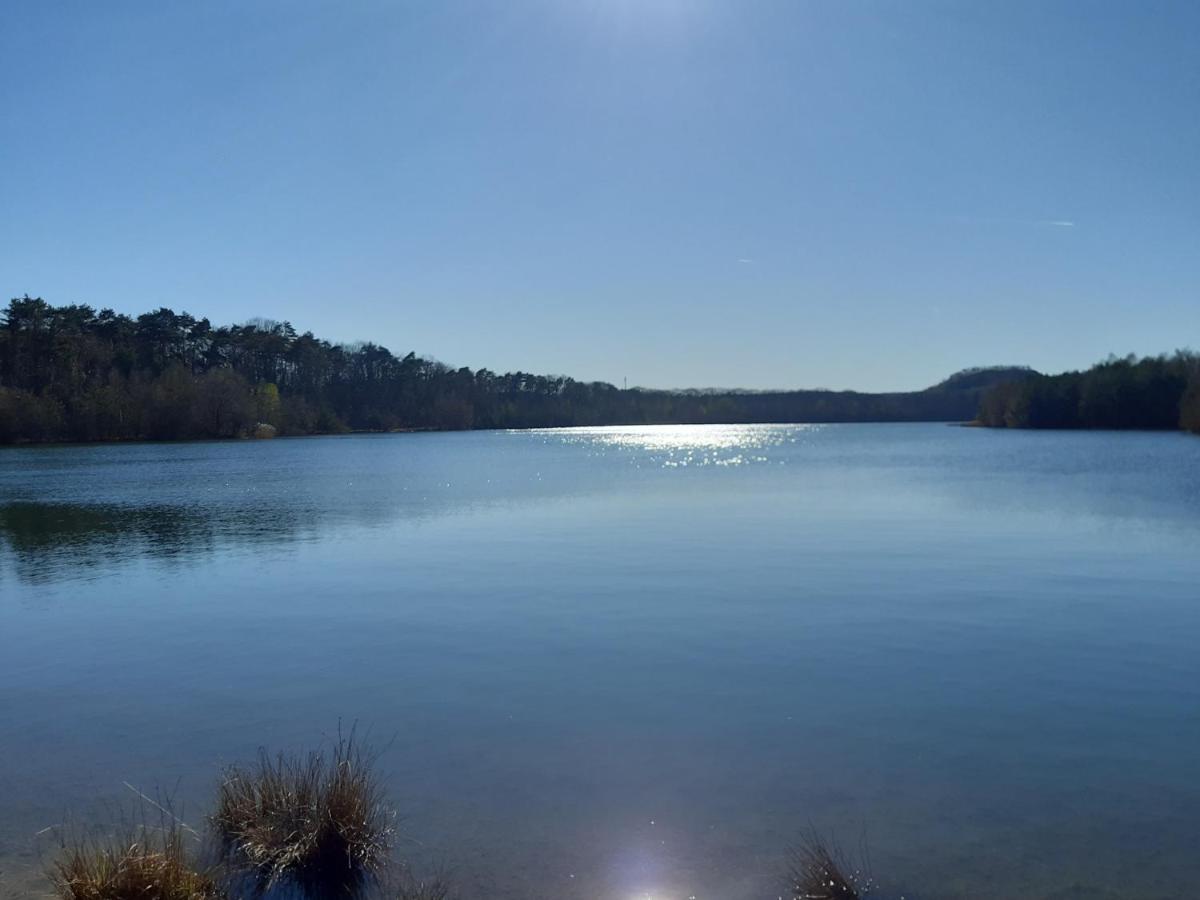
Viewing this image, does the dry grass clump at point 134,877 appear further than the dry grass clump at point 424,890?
No

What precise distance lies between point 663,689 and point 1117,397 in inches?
3997

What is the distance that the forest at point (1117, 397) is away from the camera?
90.8 m

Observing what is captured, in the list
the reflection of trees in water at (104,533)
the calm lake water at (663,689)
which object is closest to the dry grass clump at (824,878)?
the calm lake water at (663,689)

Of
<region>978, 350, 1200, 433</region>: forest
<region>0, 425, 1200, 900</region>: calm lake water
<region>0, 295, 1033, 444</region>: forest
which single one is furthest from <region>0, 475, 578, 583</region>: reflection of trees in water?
<region>978, 350, 1200, 433</region>: forest

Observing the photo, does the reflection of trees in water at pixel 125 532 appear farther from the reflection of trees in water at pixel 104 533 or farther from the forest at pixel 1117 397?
the forest at pixel 1117 397

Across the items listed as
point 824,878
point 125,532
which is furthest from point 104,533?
point 824,878

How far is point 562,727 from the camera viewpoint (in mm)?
9117

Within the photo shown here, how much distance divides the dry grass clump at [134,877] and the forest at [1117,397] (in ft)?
294

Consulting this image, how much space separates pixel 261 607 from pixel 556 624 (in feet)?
18.7

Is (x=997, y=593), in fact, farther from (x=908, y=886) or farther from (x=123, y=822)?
(x=123, y=822)

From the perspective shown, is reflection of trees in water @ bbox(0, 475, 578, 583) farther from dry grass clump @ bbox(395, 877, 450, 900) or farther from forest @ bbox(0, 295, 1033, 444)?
forest @ bbox(0, 295, 1033, 444)

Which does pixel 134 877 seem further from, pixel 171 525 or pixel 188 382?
pixel 188 382

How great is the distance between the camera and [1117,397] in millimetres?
95312

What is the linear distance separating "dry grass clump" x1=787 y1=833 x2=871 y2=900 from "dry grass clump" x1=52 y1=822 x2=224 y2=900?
3770 millimetres
